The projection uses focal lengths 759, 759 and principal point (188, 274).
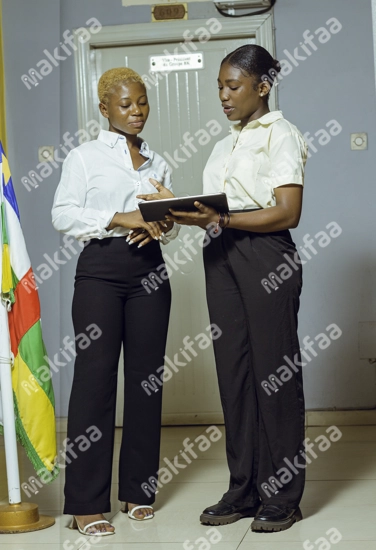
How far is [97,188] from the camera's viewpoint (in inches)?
89.7

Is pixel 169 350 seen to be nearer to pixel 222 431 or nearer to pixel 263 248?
pixel 222 431

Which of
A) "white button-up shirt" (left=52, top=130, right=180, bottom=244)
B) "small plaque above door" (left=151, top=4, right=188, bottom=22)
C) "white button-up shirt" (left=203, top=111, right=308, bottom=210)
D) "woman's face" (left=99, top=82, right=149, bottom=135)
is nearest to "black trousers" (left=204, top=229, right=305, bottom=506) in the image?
"white button-up shirt" (left=203, top=111, right=308, bottom=210)

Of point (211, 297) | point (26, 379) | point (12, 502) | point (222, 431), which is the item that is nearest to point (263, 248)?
point (211, 297)

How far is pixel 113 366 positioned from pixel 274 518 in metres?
0.64

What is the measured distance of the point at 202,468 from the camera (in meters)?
3.03

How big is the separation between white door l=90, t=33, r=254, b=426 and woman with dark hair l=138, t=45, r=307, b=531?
5.45 feet

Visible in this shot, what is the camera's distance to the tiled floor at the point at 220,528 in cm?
207

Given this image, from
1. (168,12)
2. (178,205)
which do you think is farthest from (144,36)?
(178,205)

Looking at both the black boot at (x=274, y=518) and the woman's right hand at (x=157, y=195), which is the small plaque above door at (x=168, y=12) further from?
the black boot at (x=274, y=518)

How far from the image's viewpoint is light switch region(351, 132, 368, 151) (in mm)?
3816

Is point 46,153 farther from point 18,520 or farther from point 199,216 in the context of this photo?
point 18,520

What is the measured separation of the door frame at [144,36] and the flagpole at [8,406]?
1.95 meters

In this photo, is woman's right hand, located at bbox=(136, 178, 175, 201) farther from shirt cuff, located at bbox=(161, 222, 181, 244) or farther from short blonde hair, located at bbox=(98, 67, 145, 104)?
short blonde hair, located at bbox=(98, 67, 145, 104)

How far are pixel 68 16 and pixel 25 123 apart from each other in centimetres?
60
